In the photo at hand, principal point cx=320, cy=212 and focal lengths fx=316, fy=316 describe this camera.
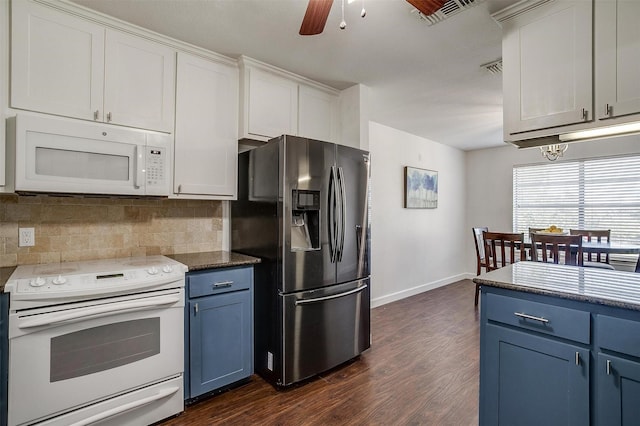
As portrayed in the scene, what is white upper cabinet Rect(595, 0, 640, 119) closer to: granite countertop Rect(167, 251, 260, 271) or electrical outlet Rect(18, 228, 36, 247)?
granite countertop Rect(167, 251, 260, 271)

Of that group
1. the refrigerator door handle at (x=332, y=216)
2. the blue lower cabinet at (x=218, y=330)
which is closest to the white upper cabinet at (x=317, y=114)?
the refrigerator door handle at (x=332, y=216)

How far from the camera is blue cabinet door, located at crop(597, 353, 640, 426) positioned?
1.26m

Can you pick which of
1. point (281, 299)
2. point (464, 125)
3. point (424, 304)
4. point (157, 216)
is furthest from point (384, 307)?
point (157, 216)

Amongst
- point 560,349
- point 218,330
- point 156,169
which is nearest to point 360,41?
point 156,169

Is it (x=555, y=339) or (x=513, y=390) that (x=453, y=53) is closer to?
(x=555, y=339)

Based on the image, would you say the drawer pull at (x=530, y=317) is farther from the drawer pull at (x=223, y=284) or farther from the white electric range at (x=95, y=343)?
the white electric range at (x=95, y=343)

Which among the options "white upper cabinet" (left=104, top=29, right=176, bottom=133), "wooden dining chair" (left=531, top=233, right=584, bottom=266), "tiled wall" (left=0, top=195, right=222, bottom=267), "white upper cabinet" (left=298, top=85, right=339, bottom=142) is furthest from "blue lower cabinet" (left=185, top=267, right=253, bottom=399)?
"wooden dining chair" (left=531, top=233, right=584, bottom=266)

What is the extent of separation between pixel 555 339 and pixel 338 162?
71.2 inches

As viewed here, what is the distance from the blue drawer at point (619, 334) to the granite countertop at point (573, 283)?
0.07m

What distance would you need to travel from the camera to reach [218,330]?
7.39ft

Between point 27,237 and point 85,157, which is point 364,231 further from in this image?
point 27,237

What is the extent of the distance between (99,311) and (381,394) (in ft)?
6.30

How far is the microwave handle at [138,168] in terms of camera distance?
211 cm

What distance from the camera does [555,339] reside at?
1.46m
